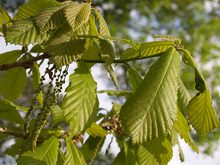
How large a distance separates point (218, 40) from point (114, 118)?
7.90 meters

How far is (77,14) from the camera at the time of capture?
3.35 feet

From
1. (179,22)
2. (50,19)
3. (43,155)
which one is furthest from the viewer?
(179,22)

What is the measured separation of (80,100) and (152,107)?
181mm

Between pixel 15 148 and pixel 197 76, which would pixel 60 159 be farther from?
pixel 197 76

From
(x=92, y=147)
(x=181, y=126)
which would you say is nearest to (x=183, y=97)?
(x=181, y=126)

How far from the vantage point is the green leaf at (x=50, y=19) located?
101 cm

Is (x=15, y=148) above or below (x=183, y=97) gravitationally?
below

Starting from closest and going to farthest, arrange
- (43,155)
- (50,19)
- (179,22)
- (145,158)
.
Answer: (50,19)
(43,155)
(145,158)
(179,22)

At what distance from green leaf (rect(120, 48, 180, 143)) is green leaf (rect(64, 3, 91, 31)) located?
0.66 ft

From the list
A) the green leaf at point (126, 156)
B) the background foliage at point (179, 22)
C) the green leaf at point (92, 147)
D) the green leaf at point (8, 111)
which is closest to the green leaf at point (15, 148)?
the green leaf at point (8, 111)

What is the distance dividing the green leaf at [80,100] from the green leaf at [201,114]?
0.25 meters

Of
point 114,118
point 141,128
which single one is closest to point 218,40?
point 114,118

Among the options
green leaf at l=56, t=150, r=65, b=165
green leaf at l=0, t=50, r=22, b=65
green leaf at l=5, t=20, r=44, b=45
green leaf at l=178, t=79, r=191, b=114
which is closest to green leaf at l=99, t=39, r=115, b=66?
Answer: green leaf at l=5, t=20, r=44, b=45

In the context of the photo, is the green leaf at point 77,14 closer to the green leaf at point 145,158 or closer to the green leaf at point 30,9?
the green leaf at point 30,9
